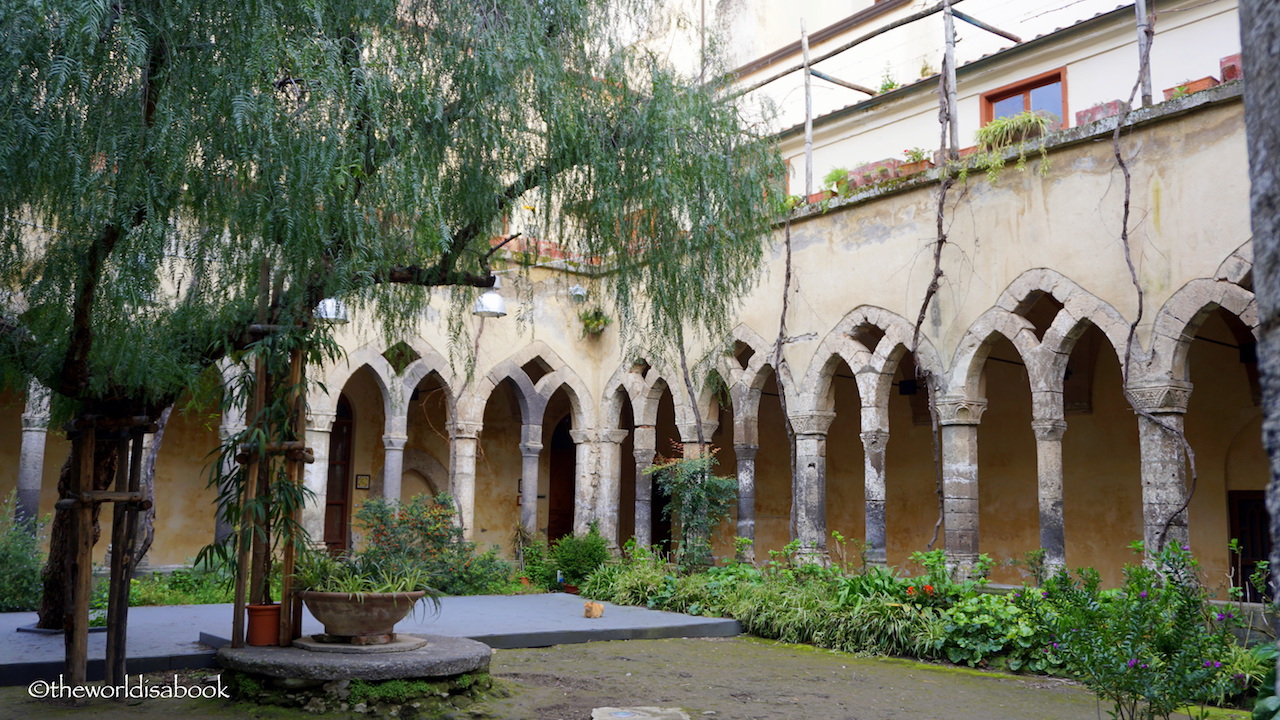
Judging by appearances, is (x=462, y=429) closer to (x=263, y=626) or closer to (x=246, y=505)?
(x=263, y=626)

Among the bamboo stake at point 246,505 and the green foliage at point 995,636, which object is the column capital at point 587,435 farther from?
the bamboo stake at point 246,505

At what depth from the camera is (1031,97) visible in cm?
1158

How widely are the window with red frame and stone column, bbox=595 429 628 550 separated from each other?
570cm

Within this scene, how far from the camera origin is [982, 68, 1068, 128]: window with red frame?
11242 mm

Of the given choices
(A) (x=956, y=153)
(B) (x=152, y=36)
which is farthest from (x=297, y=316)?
(A) (x=956, y=153)

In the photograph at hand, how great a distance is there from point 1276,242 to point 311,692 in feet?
16.4

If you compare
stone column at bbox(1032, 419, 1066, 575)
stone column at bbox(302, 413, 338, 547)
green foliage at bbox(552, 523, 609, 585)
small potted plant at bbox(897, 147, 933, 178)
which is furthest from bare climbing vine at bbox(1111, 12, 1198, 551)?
stone column at bbox(302, 413, 338, 547)

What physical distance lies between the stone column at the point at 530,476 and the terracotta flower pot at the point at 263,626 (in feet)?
21.4

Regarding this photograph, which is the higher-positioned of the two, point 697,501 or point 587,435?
point 587,435

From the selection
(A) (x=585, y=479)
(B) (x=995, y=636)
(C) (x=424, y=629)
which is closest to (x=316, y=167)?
(C) (x=424, y=629)

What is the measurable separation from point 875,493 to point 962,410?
3.89ft

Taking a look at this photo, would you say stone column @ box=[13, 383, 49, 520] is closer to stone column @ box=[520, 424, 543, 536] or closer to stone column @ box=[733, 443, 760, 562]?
stone column @ box=[520, 424, 543, 536]

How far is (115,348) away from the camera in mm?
4531

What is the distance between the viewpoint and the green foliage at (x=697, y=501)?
1070cm
